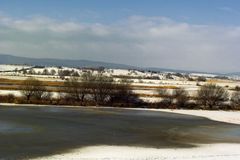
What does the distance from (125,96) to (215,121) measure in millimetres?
26933

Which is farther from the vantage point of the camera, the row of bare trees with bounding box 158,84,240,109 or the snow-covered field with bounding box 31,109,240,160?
the row of bare trees with bounding box 158,84,240,109

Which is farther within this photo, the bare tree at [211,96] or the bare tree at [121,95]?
the bare tree at [211,96]

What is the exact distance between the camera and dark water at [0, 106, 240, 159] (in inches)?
1098

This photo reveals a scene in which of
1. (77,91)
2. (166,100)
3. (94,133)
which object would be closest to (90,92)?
(77,91)

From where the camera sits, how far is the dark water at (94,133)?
27891 millimetres

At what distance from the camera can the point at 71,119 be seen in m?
45.2

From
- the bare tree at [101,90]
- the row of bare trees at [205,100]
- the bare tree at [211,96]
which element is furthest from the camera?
the bare tree at [211,96]

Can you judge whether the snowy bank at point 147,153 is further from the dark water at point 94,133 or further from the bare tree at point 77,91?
the bare tree at point 77,91

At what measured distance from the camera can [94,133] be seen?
116 ft

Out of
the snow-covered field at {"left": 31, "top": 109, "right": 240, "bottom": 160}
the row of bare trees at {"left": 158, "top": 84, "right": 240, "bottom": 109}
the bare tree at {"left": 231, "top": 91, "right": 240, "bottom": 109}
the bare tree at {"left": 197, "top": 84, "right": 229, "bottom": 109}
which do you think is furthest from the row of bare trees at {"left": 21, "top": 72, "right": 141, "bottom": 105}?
the snow-covered field at {"left": 31, "top": 109, "right": 240, "bottom": 160}

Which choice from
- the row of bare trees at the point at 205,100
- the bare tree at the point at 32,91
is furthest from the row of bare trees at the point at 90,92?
the row of bare trees at the point at 205,100

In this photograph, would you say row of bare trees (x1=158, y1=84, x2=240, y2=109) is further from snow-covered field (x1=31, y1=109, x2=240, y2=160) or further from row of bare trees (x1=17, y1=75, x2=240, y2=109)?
snow-covered field (x1=31, y1=109, x2=240, y2=160)

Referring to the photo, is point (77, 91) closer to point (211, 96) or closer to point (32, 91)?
point (32, 91)

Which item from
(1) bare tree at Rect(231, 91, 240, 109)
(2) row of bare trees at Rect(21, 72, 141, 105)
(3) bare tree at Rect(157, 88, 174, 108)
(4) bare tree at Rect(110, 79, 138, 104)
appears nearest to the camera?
(3) bare tree at Rect(157, 88, 174, 108)
